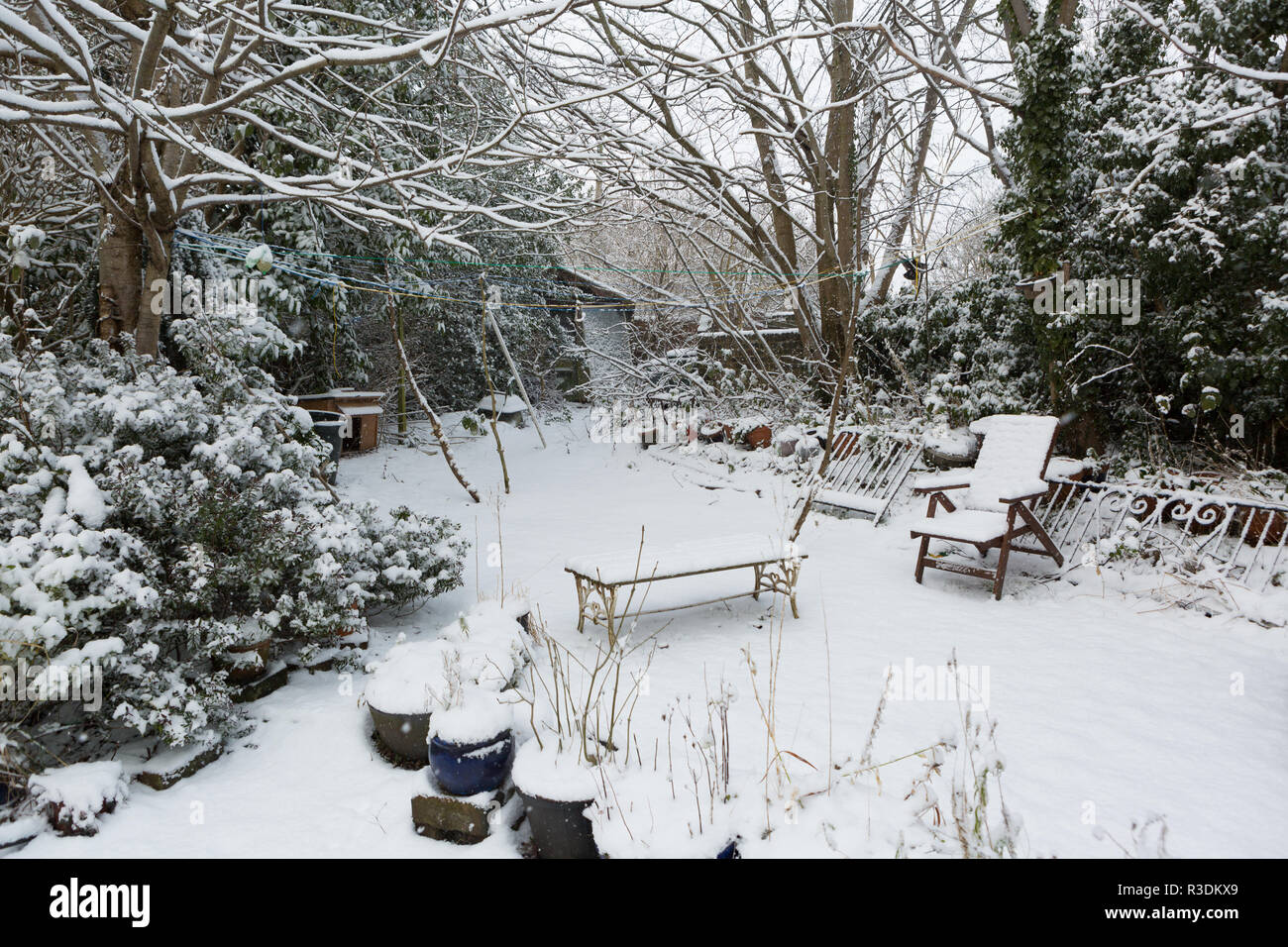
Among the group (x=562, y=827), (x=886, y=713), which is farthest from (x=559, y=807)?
(x=886, y=713)

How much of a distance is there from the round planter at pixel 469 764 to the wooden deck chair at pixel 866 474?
15.7 feet

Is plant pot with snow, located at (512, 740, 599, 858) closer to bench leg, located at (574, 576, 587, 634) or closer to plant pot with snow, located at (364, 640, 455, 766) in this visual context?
plant pot with snow, located at (364, 640, 455, 766)

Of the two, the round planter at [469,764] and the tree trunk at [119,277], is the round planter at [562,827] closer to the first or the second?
the round planter at [469,764]

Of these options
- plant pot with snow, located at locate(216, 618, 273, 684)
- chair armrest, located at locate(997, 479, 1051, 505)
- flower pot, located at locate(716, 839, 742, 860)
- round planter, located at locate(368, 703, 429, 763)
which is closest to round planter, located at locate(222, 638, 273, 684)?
plant pot with snow, located at locate(216, 618, 273, 684)

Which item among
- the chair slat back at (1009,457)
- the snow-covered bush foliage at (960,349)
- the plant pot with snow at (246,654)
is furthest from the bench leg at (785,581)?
the snow-covered bush foliage at (960,349)

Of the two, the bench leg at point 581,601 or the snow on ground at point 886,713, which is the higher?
the bench leg at point 581,601

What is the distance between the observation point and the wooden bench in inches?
165

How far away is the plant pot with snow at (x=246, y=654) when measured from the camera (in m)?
3.40

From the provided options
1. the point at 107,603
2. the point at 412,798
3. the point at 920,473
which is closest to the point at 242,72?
the point at 107,603

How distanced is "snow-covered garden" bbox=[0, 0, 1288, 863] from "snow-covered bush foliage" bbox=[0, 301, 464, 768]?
23 mm
